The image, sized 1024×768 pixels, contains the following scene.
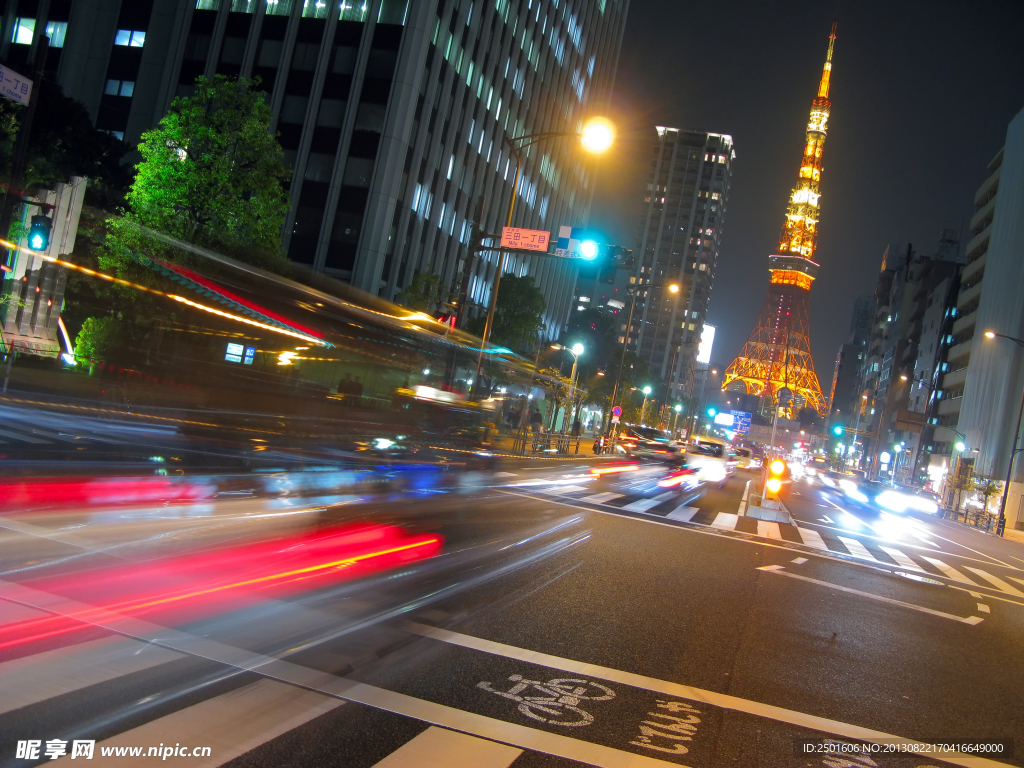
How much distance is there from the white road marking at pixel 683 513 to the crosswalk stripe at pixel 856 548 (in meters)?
3.25

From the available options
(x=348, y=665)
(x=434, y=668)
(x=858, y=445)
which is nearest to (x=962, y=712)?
(x=434, y=668)

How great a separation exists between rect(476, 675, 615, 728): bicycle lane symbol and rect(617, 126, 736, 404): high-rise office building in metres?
175

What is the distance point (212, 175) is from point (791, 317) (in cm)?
11709

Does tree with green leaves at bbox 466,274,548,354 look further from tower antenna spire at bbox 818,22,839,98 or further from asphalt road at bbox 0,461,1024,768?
tower antenna spire at bbox 818,22,839,98

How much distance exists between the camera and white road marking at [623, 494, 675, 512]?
56.3 feet

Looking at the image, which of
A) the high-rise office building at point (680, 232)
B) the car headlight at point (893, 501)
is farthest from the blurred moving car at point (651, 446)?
the high-rise office building at point (680, 232)

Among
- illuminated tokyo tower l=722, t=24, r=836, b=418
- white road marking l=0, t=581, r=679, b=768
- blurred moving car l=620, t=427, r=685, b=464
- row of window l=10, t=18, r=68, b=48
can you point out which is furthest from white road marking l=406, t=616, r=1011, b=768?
illuminated tokyo tower l=722, t=24, r=836, b=418

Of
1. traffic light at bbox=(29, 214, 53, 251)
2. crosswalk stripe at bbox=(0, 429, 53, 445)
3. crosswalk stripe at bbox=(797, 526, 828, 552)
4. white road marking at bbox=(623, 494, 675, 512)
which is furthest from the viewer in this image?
white road marking at bbox=(623, 494, 675, 512)

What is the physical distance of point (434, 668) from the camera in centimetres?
488

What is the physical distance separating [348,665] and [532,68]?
57856mm

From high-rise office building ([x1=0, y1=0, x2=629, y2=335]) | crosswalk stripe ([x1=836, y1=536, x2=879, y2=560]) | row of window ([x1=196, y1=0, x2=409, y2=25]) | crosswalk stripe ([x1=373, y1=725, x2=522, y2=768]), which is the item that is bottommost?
crosswalk stripe ([x1=373, y1=725, x2=522, y2=768])

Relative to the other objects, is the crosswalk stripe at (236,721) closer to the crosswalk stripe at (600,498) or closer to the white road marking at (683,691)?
the white road marking at (683,691)

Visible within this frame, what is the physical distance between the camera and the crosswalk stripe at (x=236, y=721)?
135 inches

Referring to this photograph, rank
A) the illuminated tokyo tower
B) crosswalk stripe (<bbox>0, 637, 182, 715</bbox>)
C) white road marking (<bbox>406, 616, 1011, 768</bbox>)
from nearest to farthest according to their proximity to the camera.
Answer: crosswalk stripe (<bbox>0, 637, 182, 715</bbox>), white road marking (<bbox>406, 616, 1011, 768</bbox>), the illuminated tokyo tower
